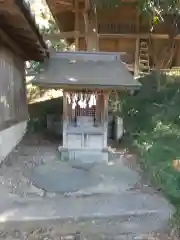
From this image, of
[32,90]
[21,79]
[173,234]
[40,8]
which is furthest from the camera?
[40,8]

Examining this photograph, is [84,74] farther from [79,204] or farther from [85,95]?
[79,204]

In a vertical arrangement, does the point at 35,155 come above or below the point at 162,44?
below

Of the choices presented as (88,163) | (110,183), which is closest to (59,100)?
(88,163)

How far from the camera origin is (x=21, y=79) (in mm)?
12477

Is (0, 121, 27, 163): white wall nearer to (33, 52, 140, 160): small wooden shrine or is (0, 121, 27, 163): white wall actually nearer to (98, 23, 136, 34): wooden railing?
(33, 52, 140, 160): small wooden shrine

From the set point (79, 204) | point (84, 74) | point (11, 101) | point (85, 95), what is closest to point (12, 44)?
point (11, 101)

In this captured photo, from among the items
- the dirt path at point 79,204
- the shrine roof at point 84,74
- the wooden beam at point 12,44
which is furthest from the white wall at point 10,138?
the wooden beam at point 12,44

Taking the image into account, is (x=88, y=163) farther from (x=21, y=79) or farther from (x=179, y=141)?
(x=21, y=79)

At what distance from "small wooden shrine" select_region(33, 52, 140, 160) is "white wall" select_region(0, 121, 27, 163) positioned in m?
1.45

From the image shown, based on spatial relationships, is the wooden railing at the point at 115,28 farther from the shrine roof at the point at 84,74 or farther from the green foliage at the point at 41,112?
the shrine roof at the point at 84,74

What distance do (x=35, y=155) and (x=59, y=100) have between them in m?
6.23

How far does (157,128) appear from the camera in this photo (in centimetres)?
1049

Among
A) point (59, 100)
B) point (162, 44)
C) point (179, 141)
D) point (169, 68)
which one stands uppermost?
point (162, 44)

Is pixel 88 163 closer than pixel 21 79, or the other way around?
pixel 88 163
